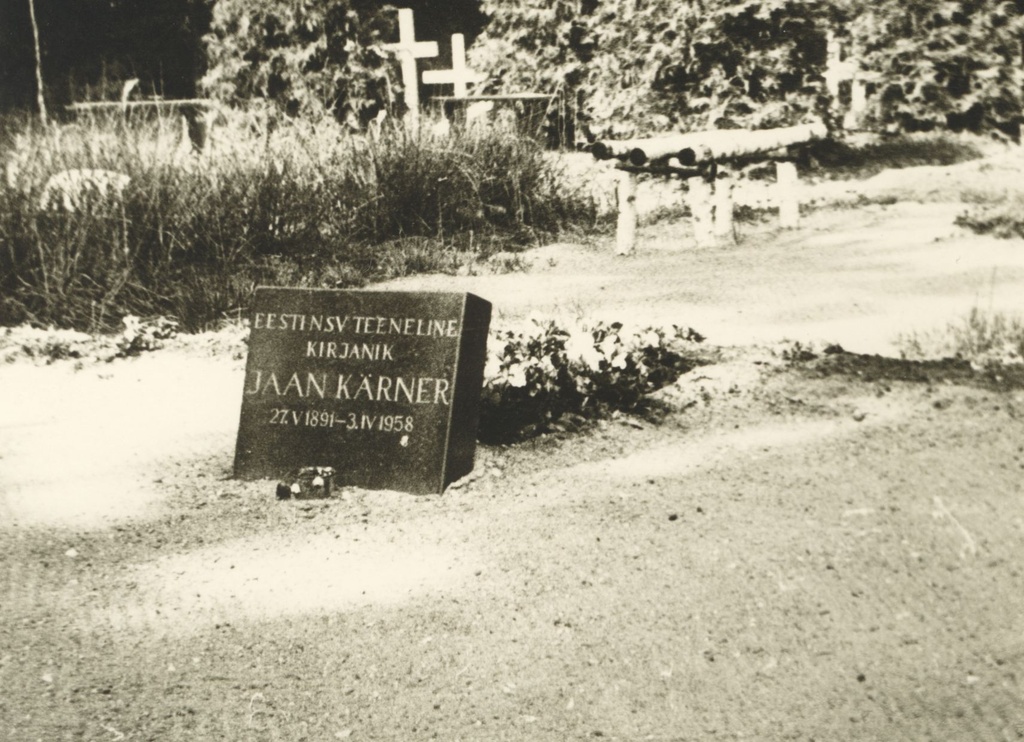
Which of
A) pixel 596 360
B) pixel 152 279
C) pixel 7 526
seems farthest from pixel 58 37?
pixel 596 360

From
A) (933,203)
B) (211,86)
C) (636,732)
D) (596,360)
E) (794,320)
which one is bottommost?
(636,732)

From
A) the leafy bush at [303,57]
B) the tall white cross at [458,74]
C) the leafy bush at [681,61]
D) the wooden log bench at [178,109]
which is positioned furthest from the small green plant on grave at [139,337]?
the leafy bush at [681,61]

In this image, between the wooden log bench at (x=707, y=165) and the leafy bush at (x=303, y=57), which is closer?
the wooden log bench at (x=707, y=165)

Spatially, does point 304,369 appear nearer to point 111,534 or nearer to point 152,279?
point 111,534

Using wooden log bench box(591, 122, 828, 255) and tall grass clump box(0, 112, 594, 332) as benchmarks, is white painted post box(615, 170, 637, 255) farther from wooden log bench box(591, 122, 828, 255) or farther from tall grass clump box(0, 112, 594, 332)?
tall grass clump box(0, 112, 594, 332)

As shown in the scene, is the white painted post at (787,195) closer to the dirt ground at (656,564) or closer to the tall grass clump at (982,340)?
the dirt ground at (656,564)

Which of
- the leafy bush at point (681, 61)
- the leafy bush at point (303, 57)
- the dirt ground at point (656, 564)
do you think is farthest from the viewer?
the leafy bush at point (303, 57)

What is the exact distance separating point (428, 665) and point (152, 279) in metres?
3.14

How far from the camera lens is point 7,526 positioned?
2945 millimetres

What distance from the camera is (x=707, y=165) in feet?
10.3

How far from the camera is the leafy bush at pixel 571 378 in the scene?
124 inches

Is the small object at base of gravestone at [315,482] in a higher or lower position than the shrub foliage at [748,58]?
lower

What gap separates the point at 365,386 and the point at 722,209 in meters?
1.30

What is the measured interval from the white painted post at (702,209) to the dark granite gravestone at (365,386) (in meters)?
0.80
